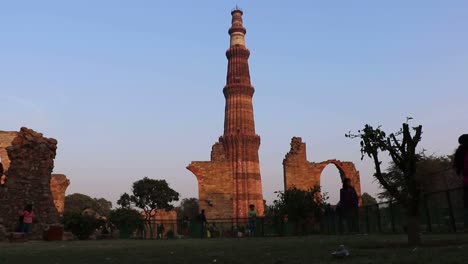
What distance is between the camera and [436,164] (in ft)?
101

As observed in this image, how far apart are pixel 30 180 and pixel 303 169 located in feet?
66.5

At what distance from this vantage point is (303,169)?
105ft

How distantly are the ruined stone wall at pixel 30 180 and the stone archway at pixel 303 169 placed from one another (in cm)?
1832

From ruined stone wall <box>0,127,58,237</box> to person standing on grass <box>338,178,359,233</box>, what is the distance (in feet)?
35.8

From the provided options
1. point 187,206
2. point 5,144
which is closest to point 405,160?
point 5,144

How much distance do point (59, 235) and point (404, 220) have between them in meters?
10.7

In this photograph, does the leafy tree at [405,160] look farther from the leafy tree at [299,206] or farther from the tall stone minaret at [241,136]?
the tall stone minaret at [241,136]

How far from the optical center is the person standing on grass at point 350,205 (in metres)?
11.8

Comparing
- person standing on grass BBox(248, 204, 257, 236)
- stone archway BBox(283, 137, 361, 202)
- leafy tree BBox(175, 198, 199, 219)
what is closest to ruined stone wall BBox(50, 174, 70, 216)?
stone archway BBox(283, 137, 361, 202)

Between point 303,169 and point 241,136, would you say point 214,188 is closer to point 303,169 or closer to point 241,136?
point 303,169

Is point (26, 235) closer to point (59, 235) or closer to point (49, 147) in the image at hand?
point (59, 235)

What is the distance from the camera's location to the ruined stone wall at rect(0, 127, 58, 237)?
15828mm

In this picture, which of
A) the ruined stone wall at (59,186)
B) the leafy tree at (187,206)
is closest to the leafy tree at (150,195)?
the ruined stone wall at (59,186)

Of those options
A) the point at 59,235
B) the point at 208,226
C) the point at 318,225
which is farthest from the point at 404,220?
the point at 59,235
